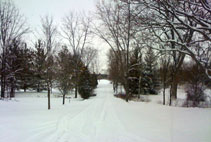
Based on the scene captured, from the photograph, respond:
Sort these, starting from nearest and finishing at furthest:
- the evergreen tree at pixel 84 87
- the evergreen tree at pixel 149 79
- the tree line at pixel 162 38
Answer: the tree line at pixel 162 38, the evergreen tree at pixel 84 87, the evergreen tree at pixel 149 79

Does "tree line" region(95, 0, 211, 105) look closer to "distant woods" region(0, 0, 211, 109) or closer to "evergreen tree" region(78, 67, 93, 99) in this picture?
"distant woods" region(0, 0, 211, 109)

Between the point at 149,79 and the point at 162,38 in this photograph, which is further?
the point at 149,79

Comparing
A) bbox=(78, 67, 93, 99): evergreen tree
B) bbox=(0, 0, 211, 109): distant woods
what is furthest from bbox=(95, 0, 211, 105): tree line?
bbox=(78, 67, 93, 99): evergreen tree

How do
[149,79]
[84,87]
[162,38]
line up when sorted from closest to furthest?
[162,38]
[84,87]
[149,79]

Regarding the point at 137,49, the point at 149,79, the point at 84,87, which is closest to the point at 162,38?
the point at 137,49

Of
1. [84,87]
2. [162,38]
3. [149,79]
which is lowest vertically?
[84,87]

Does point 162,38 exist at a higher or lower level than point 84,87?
higher

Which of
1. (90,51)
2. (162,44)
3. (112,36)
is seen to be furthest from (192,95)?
(90,51)

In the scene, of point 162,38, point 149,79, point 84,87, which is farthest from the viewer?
point 149,79

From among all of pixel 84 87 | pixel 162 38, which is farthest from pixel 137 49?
pixel 84 87

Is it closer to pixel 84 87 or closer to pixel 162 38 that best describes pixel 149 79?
pixel 84 87

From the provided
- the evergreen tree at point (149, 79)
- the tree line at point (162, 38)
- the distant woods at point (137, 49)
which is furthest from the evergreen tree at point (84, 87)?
the evergreen tree at point (149, 79)

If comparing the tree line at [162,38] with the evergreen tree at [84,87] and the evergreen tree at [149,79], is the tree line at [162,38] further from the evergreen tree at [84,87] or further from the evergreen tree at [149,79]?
the evergreen tree at [84,87]

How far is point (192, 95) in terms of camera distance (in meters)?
10.5
